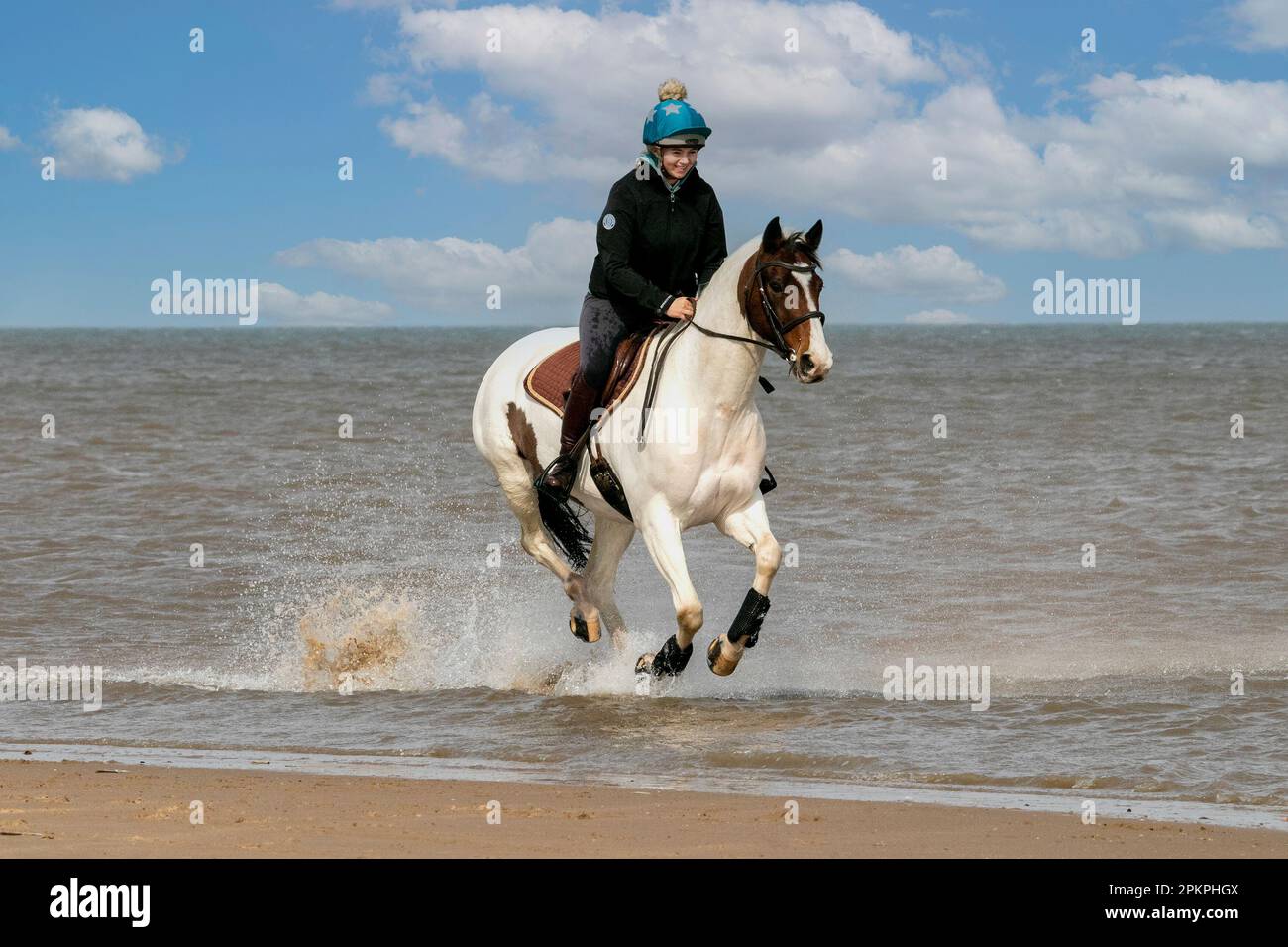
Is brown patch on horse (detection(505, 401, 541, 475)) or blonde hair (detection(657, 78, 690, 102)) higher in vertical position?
blonde hair (detection(657, 78, 690, 102))

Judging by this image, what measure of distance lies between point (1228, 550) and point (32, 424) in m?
22.1

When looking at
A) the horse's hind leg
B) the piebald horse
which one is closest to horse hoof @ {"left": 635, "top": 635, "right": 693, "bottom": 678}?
the piebald horse

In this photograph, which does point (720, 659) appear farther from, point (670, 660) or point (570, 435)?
point (570, 435)

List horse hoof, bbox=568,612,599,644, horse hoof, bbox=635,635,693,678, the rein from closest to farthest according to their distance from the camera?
the rein → horse hoof, bbox=635,635,693,678 → horse hoof, bbox=568,612,599,644

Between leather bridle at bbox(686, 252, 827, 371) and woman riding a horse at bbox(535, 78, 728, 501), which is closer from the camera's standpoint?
leather bridle at bbox(686, 252, 827, 371)

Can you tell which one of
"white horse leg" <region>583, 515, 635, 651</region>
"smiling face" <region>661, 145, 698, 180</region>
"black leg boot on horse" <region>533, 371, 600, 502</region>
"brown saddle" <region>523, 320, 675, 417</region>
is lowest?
"white horse leg" <region>583, 515, 635, 651</region>

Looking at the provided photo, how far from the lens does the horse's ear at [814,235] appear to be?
796 cm

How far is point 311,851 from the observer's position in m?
5.62

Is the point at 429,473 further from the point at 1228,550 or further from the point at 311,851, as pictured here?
the point at 311,851

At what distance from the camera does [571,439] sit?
937cm

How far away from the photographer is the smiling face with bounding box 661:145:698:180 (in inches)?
341

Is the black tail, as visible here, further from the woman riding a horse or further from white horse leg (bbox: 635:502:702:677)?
white horse leg (bbox: 635:502:702:677)

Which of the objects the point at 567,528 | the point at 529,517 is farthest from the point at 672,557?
the point at 529,517

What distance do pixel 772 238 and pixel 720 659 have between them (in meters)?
2.35
